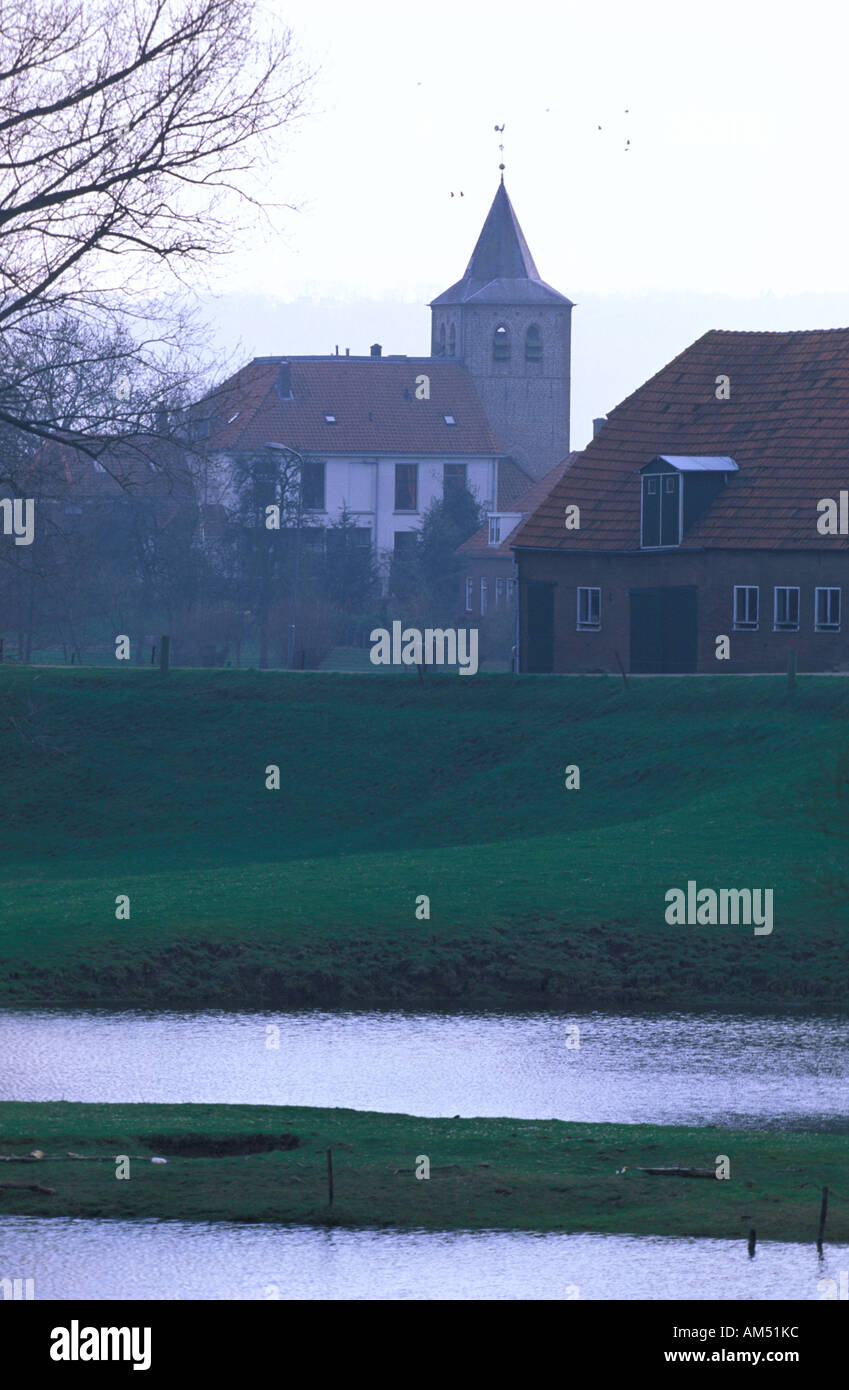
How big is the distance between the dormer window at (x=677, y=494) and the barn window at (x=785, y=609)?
11.4 ft

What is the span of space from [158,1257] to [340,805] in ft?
98.7

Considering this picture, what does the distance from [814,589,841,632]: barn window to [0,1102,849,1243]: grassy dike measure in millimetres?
34181

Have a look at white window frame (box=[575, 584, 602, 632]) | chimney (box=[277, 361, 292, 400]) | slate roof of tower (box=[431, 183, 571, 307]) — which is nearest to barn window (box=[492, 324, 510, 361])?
slate roof of tower (box=[431, 183, 571, 307])

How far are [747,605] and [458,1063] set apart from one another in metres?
31.3

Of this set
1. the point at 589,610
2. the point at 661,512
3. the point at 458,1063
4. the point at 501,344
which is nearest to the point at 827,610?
the point at 661,512

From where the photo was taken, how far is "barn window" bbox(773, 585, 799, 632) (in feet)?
175

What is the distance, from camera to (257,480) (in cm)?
9344

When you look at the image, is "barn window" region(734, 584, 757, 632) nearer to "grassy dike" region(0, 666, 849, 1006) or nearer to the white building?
"grassy dike" region(0, 666, 849, 1006)

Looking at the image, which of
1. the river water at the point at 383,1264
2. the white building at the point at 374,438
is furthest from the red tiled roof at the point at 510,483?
the river water at the point at 383,1264

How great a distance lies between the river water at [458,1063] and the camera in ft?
73.3

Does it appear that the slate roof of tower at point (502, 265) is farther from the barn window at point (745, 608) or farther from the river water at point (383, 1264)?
the river water at point (383, 1264)

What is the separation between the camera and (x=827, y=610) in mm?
53125
